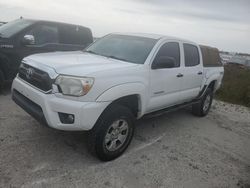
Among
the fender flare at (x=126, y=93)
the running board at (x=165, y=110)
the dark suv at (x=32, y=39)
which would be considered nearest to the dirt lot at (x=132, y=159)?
the running board at (x=165, y=110)

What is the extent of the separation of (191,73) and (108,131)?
8.39 ft

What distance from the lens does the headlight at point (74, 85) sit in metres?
3.38

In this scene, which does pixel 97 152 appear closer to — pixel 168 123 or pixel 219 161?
pixel 219 161

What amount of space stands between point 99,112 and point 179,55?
2.46 meters

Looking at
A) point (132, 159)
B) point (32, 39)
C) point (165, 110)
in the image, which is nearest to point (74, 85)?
point (132, 159)

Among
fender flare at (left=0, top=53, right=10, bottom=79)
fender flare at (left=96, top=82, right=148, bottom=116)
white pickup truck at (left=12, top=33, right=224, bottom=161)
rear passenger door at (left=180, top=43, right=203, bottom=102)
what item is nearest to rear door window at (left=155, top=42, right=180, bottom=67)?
white pickup truck at (left=12, top=33, right=224, bottom=161)

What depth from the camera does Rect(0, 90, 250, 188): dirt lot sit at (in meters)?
3.48

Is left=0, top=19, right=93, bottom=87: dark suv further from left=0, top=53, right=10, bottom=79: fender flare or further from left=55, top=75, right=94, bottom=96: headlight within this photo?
left=55, top=75, right=94, bottom=96: headlight

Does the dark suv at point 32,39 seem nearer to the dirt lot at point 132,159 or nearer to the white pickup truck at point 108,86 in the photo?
the dirt lot at point 132,159

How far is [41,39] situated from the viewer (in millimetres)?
6988

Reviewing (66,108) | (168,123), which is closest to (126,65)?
(66,108)

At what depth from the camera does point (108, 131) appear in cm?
384

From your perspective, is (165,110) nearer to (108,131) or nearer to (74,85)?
(108,131)

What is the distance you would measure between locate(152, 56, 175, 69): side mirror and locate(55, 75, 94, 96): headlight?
1393 millimetres
